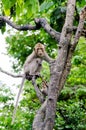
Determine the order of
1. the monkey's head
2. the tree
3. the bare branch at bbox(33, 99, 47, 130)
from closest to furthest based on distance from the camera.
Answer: the tree
the bare branch at bbox(33, 99, 47, 130)
the monkey's head

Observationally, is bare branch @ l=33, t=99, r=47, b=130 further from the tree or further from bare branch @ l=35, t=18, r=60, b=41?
bare branch @ l=35, t=18, r=60, b=41

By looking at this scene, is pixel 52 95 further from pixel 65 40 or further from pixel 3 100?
pixel 3 100

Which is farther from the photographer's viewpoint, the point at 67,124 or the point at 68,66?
the point at 67,124

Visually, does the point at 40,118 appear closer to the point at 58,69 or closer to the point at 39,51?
the point at 58,69

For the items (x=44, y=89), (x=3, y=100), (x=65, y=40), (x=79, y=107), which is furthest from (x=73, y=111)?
(x=65, y=40)

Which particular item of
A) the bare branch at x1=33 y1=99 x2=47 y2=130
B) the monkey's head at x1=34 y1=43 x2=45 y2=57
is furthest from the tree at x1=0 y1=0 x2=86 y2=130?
the monkey's head at x1=34 y1=43 x2=45 y2=57

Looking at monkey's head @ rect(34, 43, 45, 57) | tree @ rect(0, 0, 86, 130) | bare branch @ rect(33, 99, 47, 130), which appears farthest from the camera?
monkey's head @ rect(34, 43, 45, 57)

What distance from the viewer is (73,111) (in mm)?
6523

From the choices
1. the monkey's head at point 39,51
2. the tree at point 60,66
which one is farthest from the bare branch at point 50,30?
the monkey's head at point 39,51

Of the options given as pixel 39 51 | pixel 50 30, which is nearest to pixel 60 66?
pixel 50 30

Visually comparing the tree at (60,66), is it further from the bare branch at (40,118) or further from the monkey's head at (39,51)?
the monkey's head at (39,51)

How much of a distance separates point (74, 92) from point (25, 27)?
3.56 m

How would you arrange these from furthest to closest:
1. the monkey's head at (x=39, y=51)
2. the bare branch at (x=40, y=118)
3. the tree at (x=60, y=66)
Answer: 1. the monkey's head at (x=39, y=51)
2. the bare branch at (x=40, y=118)
3. the tree at (x=60, y=66)

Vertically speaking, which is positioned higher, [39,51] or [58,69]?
[39,51]
